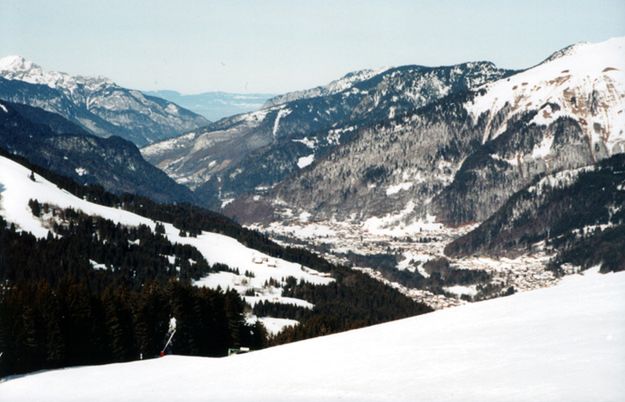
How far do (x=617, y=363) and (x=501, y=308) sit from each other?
31813 millimetres

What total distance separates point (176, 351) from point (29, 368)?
33.3 meters

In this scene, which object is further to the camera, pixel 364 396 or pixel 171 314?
pixel 171 314

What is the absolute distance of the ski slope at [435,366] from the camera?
4694 cm

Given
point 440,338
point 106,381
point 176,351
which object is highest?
point 440,338

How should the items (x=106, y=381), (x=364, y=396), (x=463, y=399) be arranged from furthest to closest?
(x=106, y=381) → (x=364, y=396) → (x=463, y=399)

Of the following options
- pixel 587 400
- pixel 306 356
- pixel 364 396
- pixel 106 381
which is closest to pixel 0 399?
pixel 106 381

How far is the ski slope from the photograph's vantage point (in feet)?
154

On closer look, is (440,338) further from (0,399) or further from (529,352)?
(0,399)

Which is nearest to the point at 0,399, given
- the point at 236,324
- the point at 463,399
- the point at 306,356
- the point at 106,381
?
the point at 106,381

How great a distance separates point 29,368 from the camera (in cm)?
9962

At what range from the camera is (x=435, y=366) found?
181 feet

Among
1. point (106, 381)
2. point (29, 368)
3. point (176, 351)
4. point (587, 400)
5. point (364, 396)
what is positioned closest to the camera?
point (587, 400)

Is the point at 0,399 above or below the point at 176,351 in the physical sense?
above

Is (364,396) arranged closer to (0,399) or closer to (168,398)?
(168,398)
